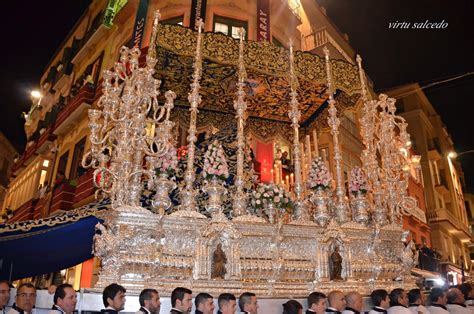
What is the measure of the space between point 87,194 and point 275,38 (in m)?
9.07

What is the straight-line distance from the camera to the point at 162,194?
20.0 feet

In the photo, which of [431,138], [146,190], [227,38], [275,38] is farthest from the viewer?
[431,138]

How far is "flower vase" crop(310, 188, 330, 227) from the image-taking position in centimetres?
694

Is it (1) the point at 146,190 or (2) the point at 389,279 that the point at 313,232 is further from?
(1) the point at 146,190

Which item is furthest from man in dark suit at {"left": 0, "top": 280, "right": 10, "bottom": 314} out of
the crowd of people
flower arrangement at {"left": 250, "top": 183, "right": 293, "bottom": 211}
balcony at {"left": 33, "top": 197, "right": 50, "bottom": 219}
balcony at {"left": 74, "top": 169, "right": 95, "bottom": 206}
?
balcony at {"left": 33, "top": 197, "right": 50, "bottom": 219}

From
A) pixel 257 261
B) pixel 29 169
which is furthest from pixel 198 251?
pixel 29 169

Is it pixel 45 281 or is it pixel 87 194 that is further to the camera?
pixel 45 281

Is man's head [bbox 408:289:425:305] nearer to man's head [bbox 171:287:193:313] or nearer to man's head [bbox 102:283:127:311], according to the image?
man's head [bbox 171:287:193:313]

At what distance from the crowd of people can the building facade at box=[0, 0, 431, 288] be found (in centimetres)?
564

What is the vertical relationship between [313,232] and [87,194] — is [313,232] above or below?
below

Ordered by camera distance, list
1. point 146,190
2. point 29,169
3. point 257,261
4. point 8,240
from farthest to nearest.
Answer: point 29,169 < point 146,190 < point 257,261 < point 8,240

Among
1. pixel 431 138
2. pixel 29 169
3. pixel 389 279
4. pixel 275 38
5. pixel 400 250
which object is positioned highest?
pixel 431 138

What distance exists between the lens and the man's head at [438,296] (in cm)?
557

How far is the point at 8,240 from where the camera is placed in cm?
568
